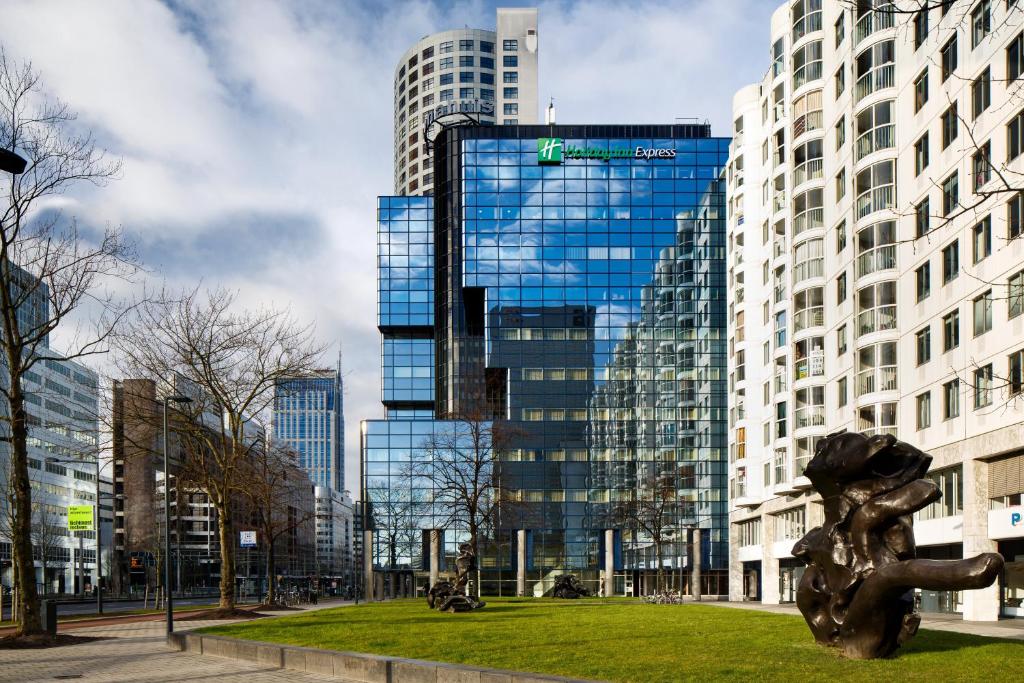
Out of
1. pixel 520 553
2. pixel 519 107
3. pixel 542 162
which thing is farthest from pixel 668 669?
pixel 519 107

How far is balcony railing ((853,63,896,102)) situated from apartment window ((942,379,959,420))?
47.7 feet

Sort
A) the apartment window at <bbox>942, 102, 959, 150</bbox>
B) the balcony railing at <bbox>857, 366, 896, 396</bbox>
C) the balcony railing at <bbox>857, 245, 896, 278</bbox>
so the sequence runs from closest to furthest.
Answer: the apartment window at <bbox>942, 102, 959, 150</bbox> < the balcony railing at <bbox>857, 366, 896, 396</bbox> < the balcony railing at <bbox>857, 245, 896, 278</bbox>

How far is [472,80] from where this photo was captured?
147m

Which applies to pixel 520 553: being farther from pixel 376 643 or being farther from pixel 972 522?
pixel 376 643

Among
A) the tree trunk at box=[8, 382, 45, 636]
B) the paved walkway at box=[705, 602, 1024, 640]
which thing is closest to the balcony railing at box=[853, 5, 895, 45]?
the paved walkway at box=[705, 602, 1024, 640]

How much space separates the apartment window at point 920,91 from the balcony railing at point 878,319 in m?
8.42

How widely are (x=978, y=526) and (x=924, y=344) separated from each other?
8.45 m

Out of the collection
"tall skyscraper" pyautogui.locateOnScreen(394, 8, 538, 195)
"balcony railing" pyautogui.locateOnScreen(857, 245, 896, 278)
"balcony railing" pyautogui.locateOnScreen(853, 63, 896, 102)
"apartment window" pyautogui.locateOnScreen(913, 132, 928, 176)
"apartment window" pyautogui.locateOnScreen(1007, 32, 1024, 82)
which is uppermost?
"tall skyscraper" pyautogui.locateOnScreen(394, 8, 538, 195)

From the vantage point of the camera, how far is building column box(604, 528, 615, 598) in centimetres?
9831

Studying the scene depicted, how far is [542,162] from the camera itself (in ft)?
352

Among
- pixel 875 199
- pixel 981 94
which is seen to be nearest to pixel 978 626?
pixel 981 94

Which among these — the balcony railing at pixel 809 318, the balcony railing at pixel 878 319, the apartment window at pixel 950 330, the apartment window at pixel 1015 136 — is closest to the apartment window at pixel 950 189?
the apartment window at pixel 950 330

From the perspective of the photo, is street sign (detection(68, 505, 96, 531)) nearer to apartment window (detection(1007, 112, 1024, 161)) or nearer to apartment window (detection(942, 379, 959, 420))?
apartment window (detection(942, 379, 959, 420))

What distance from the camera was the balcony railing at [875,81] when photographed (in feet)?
154
